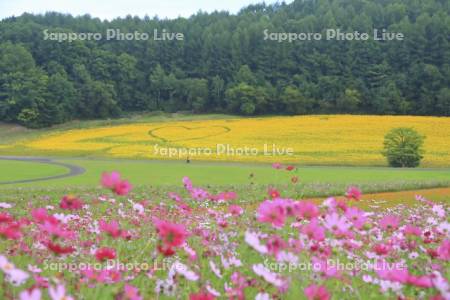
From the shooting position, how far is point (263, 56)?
68125 mm

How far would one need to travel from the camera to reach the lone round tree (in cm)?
2631

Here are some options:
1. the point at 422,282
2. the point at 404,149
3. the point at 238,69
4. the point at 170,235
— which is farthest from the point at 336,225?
the point at 238,69

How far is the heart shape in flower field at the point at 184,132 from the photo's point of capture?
3906 cm

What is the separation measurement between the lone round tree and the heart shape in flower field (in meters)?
15.4

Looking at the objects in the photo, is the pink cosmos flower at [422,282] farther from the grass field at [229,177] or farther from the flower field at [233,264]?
the grass field at [229,177]

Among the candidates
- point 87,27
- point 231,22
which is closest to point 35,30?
point 87,27

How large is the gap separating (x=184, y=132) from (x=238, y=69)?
2756 cm

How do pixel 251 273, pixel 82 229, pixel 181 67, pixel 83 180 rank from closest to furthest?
pixel 251 273
pixel 82 229
pixel 83 180
pixel 181 67

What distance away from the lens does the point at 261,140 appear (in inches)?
1433

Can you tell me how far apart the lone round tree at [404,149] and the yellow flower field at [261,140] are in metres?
1.23

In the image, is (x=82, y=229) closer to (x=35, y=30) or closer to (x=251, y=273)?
(x=251, y=273)

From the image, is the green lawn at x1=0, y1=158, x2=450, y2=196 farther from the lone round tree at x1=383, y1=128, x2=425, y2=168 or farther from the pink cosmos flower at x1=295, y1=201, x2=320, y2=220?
the pink cosmos flower at x1=295, y1=201, x2=320, y2=220

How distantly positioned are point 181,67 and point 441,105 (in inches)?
1308

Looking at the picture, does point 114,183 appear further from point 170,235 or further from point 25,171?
point 25,171
